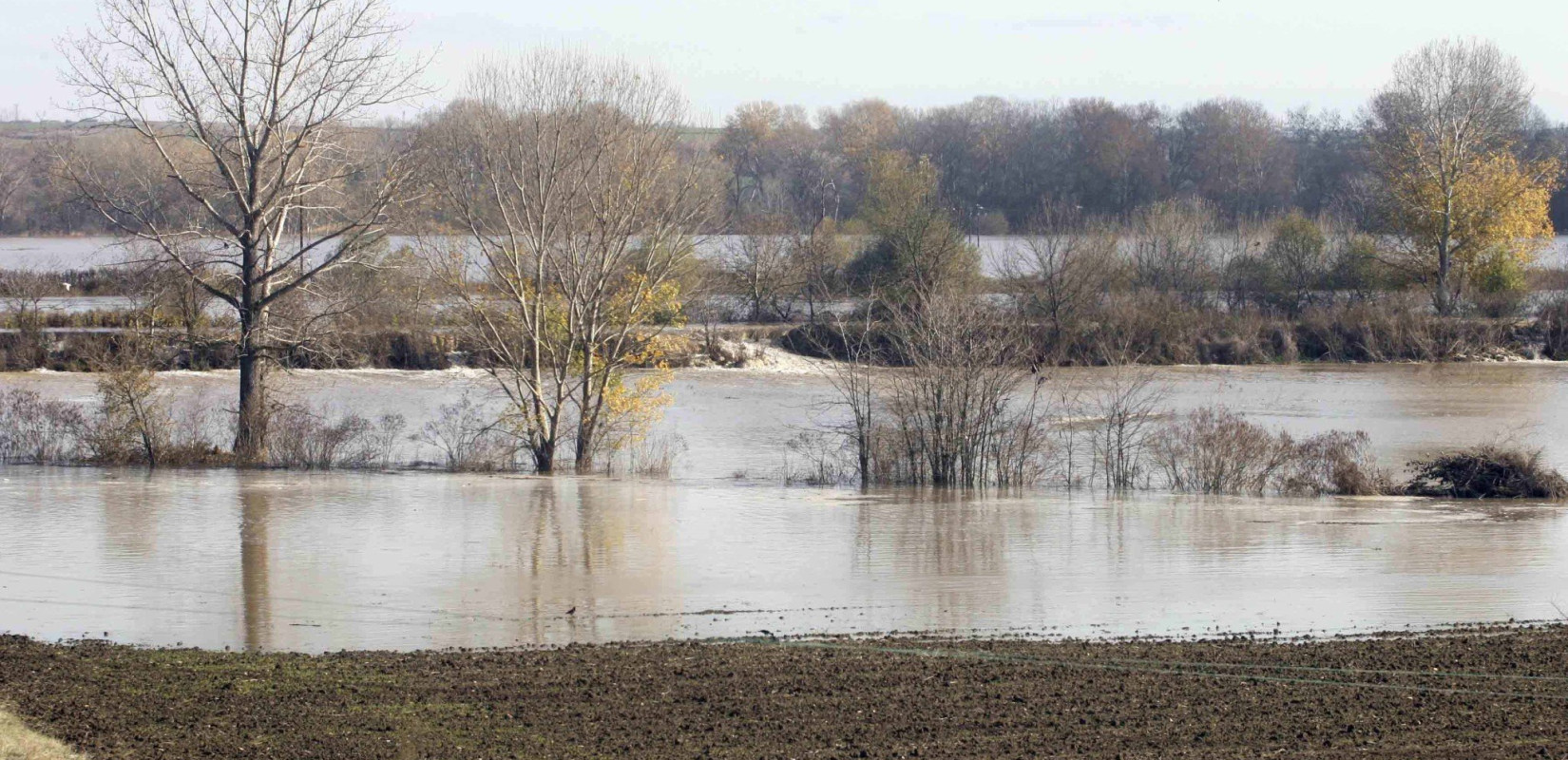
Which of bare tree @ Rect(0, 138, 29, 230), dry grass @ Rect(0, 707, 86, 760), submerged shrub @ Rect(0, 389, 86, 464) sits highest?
bare tree @ Rect(0, 138, 29, 230)

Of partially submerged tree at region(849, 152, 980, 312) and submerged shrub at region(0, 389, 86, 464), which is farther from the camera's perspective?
partially submerged tree at region(849, 152, 980, 312)

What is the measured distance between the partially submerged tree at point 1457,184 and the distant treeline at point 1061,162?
12.6m

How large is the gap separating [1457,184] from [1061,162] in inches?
1226

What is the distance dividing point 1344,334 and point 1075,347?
33.4 ft

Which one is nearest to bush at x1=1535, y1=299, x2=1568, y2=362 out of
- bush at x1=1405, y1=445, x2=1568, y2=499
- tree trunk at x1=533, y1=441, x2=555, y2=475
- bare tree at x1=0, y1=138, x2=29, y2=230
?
bush at x1=1405, y1=445, x2=1568, y2=499

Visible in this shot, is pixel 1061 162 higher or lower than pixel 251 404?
higher

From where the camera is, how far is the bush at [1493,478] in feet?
75.3

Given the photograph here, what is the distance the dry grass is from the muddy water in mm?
3857

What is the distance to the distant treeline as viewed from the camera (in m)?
74.9

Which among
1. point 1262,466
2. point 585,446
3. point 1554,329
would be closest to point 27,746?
point 585,446

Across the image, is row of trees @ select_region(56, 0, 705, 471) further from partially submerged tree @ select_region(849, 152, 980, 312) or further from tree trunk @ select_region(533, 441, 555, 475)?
partially submerged tree @ select_region(849, 152, 980, 312)

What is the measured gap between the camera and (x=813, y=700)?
378 inches

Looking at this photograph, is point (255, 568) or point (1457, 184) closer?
point (255, 568)

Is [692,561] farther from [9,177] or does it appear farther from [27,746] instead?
[9,177]
